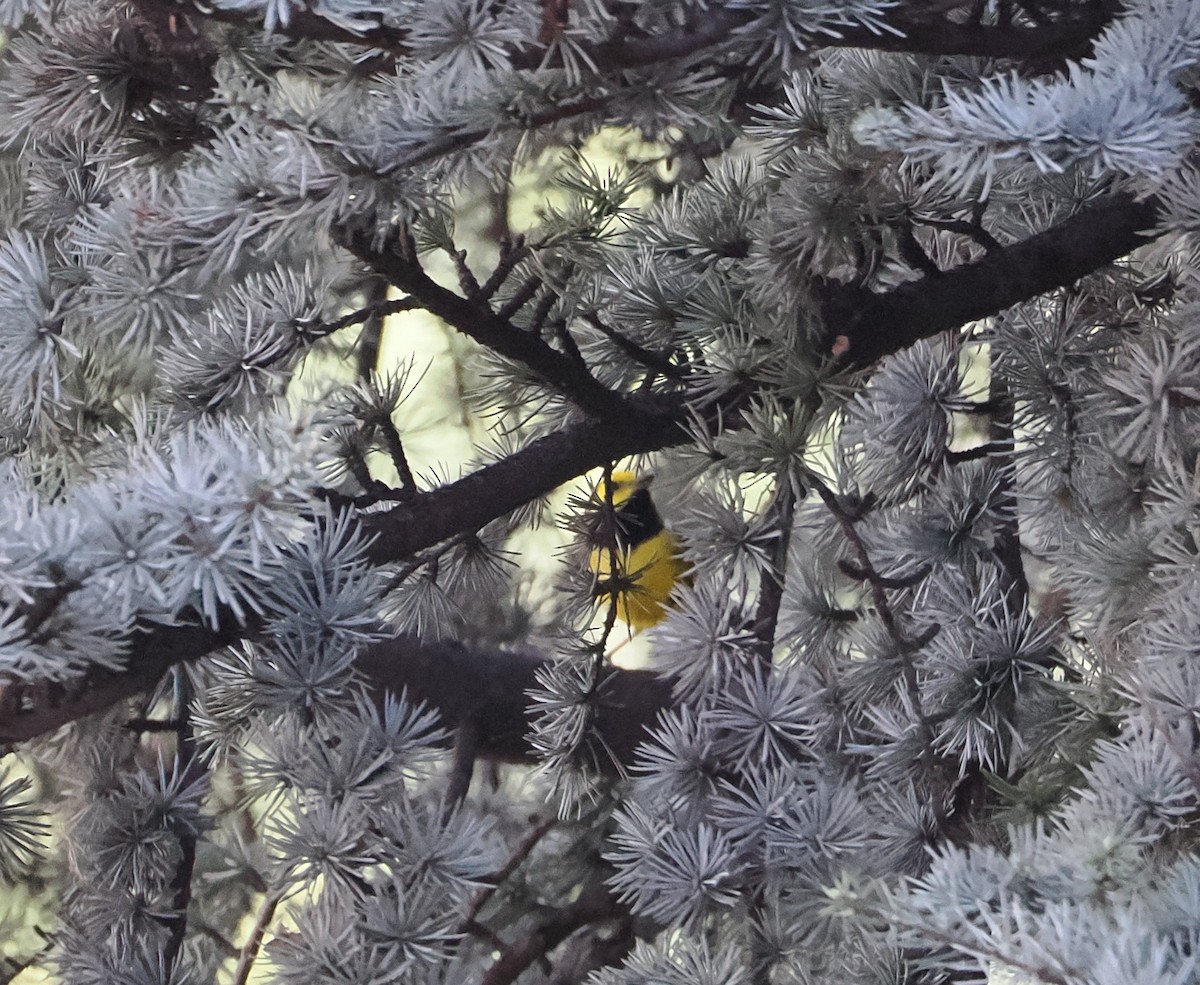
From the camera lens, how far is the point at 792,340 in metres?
0.74

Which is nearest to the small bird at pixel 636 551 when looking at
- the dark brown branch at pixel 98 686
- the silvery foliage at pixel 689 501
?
the silvery foliage at pixel 689 501

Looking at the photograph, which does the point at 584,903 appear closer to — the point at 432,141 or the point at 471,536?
the point at 471,536

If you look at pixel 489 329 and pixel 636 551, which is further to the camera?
pixel 636 551

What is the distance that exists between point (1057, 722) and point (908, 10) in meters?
0.43

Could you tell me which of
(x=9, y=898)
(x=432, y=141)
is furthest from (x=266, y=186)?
(x=9, y=898)

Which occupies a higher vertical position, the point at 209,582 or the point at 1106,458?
the point at 209,582

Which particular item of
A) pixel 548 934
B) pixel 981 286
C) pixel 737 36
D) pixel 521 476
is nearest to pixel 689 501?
pixel 521 476

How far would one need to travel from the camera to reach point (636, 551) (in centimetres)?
182

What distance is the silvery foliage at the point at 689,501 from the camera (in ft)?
1.54

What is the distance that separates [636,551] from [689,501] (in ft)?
3.34

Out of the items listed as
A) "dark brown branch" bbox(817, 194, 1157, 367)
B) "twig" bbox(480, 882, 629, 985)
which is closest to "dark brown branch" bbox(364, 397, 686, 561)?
"dark brown branch" bbox(817, 194, 1157, 367)

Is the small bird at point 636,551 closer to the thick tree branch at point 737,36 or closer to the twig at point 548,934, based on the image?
the twig at point 548,934

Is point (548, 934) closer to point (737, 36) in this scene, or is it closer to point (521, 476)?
point (521, 476)

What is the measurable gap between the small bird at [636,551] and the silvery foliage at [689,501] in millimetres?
39
